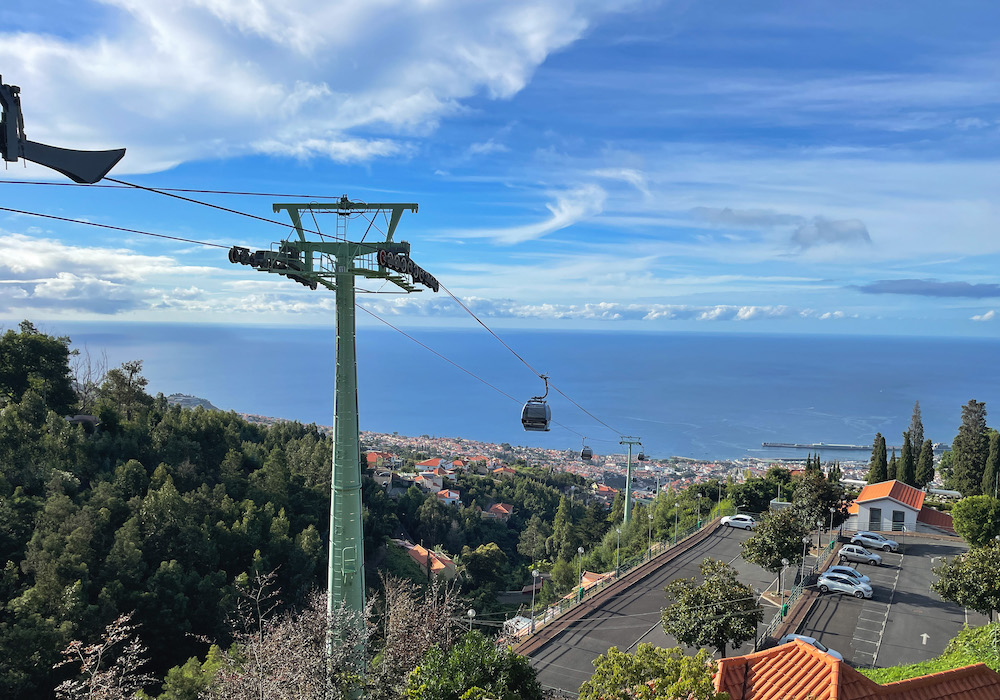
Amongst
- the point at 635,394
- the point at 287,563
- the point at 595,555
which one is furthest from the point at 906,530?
the point at 635,394

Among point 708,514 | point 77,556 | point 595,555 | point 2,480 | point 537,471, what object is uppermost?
point 2,480

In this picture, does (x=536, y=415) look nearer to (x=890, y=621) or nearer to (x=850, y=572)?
(x=890, y=621)

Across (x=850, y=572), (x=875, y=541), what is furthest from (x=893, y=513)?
(x=850, y=572)

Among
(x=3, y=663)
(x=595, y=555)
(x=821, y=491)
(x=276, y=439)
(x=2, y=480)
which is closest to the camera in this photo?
(x=3, y=663)

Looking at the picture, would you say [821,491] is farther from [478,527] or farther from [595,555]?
[478,527]

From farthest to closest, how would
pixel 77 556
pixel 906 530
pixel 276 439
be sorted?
pixel 276 439
pixel 906 530
pixel 77 556

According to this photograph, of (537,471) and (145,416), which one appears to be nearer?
(145,416)
